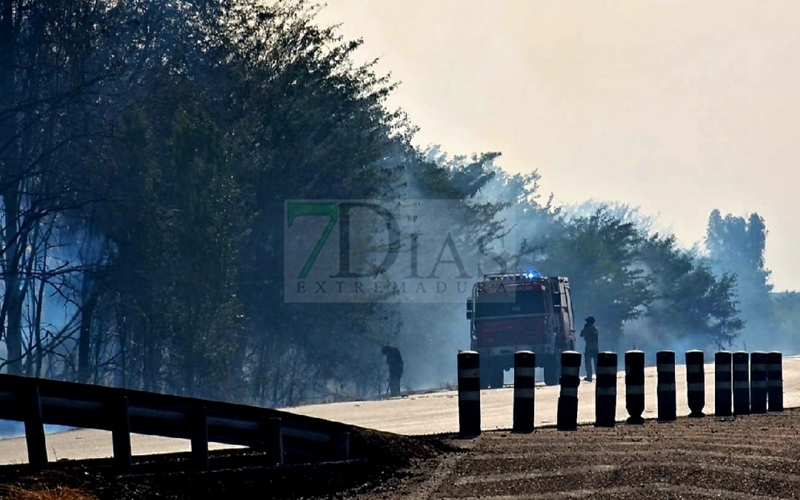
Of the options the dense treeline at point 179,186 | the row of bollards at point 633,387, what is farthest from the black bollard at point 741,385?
the dense treeline at point 179,186

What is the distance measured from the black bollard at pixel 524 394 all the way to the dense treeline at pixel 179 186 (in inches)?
810

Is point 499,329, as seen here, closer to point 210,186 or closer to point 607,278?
point 210,186

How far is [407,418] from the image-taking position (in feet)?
81.0

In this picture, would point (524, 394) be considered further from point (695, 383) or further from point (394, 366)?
point (394, 366)

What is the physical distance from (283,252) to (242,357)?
423 centimetres

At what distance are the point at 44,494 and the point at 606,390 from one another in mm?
9650

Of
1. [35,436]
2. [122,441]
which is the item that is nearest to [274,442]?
[122,441]

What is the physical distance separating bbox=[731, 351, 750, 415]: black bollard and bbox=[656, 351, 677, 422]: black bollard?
1.70 m

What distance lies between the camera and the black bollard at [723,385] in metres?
20.7

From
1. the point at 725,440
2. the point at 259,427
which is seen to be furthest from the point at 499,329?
the point at 259,427

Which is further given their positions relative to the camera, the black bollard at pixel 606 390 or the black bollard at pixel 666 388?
the black bollard at pixel 666 388

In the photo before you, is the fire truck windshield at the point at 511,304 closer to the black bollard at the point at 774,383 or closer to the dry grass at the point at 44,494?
the black bollard at the point at 774,383

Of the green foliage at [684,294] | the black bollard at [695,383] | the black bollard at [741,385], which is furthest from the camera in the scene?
the green foliage at [684,294]

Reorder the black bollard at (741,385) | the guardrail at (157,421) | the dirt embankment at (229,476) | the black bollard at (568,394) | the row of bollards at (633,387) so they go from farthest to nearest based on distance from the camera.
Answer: the black bollard at (741,385)
the black bollard at (568,394)
the row of bollards at (633,387)
the guardrail at (157,421)
the dirt embankment at (229,476)
